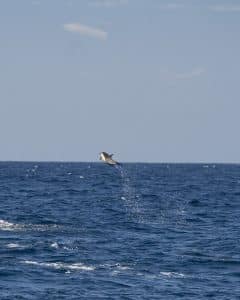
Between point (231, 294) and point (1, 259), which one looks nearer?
point (231, 294)

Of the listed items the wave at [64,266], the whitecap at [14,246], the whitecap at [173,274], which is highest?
the whitecap at [14,246]

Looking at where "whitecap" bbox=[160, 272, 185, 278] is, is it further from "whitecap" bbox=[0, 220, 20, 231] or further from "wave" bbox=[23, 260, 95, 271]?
"whitecap" bbox=[0, 220, 20, 231]

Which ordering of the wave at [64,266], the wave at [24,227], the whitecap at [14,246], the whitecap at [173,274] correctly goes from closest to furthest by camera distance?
the whitecap at [173,274]
the wave at [64,266]
the whitecap at [14,246]
the wave at [24,227]

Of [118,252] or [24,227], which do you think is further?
[24,227]

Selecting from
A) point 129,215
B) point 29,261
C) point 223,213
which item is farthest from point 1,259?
point 223,213

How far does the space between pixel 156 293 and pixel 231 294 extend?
15.4ft

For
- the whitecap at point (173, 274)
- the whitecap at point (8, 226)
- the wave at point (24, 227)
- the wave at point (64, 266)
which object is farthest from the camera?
the wave at point (24, 227)

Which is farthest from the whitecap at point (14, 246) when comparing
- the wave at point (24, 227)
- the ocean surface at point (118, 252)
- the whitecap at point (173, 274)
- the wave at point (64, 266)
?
the whitecap at point (173, 274)

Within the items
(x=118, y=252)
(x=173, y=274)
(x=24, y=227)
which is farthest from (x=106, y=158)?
(x=24, y=227)

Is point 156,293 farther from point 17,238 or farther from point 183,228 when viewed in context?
point 183,228

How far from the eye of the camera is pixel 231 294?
5003 cm

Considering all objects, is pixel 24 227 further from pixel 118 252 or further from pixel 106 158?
pixel 106 158

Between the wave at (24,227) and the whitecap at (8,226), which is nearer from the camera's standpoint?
the whitecap at (8,226)

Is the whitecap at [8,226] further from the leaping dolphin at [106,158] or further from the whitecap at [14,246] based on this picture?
the leaping dolphin at [106,158]
